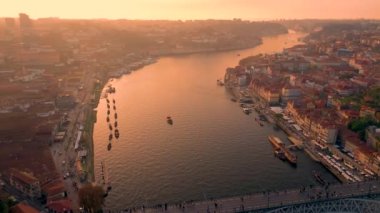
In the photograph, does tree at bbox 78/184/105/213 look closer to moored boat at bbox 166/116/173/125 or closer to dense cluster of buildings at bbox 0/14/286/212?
dense cluster of buildings at bbox 0/14/286/212

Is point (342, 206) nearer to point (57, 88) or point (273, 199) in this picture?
point (273, 199)

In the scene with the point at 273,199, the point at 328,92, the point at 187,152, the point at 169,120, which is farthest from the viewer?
the point at 328,92

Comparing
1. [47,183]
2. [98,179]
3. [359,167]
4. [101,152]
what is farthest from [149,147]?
[359,167]

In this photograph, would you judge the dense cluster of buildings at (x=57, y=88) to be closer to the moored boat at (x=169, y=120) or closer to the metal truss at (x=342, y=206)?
the moored boat at (x=169, y=120)

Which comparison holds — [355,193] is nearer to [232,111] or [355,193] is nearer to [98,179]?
[98,179]

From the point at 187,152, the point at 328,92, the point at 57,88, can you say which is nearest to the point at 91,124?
the point at 187,152

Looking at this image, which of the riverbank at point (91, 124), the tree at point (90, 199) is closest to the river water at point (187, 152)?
the riverbank at point (91, 124)

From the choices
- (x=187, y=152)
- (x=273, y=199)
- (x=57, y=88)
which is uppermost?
(x=57, y=88)
